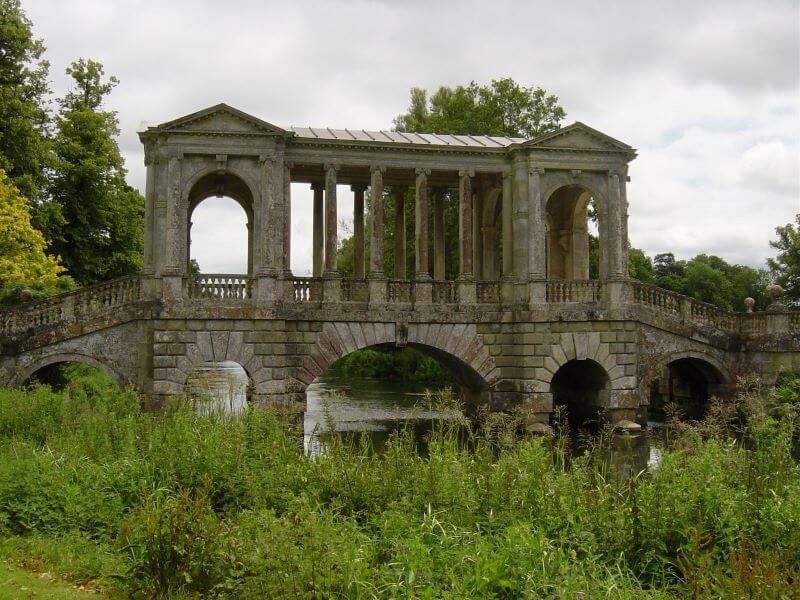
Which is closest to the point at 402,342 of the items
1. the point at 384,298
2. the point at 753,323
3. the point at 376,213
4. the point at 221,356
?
the point at 384,298

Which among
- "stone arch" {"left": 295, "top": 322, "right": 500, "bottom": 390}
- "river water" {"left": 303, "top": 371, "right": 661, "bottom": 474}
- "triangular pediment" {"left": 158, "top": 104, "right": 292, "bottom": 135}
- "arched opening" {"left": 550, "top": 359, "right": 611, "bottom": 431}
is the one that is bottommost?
"river water" {"left": 303, "top": 371, "right": 661, "bottom": 474}

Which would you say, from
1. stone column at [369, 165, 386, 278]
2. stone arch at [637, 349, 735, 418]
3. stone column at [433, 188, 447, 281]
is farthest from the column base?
stone arch at [637, 349, 735, 418]

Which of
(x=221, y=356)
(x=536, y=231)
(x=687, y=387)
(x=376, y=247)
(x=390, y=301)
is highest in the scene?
(x=536, y=231)

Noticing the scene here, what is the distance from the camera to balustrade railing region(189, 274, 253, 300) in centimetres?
1838

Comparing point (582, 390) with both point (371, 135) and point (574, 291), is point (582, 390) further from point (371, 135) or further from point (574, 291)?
point (371, 135)

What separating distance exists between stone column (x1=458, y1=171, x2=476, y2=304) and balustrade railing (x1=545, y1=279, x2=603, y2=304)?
2148 millimetres

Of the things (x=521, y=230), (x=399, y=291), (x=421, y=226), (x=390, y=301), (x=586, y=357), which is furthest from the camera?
(x=421, y=226)

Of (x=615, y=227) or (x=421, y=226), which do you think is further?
(x=615, y=227)

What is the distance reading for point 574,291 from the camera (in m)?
20.3

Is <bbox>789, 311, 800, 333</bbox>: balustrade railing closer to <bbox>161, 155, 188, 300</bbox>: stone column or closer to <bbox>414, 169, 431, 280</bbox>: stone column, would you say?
<bbox>414, 169, 431, 280</bbox>: stone column

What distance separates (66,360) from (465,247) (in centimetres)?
1080

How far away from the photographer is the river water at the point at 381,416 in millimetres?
15892

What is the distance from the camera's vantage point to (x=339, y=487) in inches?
335

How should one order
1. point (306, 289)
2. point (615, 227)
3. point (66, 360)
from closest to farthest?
point (66, 360) → point (306, 289) → point (615, 227)
